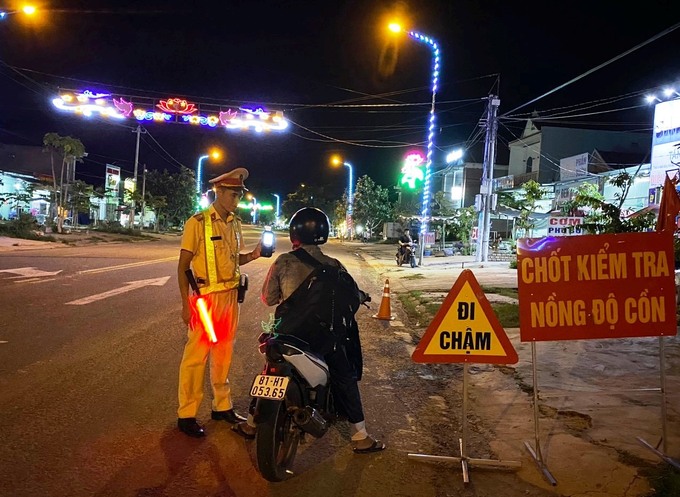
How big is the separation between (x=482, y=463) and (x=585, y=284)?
1.58m

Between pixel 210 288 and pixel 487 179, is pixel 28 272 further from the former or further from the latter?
pixel 487 179

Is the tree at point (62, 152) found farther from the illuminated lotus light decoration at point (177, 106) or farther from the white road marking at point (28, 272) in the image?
the white road marking at point (28, 272)

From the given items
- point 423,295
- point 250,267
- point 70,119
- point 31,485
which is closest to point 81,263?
point 250,267

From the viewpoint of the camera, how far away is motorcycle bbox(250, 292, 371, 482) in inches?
139

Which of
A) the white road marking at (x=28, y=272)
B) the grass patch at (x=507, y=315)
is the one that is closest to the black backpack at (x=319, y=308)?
the grass patch at (x=507, y=315)

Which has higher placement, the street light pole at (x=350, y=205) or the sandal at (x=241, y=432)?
the street light pole at (x=350, y=205)

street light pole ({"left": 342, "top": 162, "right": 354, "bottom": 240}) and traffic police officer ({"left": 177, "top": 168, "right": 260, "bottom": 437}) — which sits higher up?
street light pole ({"left": 342, "top": 162, "right": 354, "bottom": 240})

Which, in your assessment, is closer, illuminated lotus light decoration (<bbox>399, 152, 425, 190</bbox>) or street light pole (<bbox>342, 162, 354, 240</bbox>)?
illuminated lotus light decoration (<bbox>399, 152, 425, 190</bbox>)

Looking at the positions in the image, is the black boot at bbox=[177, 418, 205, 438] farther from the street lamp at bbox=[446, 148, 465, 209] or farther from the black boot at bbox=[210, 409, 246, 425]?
the street lamp at bbox=[446, 148, 465, 209]

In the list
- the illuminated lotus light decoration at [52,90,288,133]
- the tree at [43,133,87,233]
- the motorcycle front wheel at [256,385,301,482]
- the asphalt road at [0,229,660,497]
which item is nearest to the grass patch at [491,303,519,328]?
the asphalt road at [0,229,660,497]

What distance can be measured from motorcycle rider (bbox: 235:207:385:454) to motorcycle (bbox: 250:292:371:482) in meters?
0.12

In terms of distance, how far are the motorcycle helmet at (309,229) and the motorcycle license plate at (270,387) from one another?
1.02 metres

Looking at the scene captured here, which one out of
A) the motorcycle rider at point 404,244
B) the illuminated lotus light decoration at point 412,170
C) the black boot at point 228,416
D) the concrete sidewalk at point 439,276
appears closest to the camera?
the black boot at point 228,416

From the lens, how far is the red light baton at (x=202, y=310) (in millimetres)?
4320
